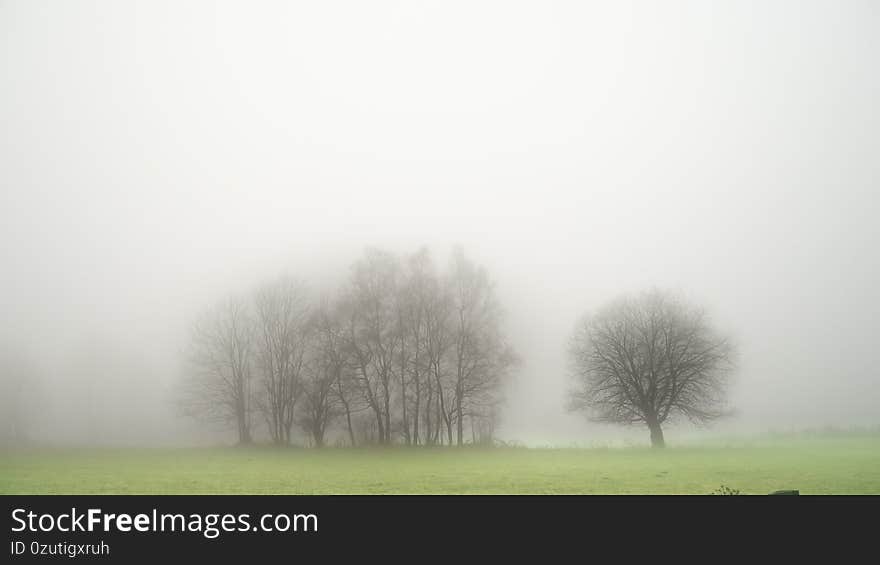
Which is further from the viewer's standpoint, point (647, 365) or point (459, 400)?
point (647, 365)

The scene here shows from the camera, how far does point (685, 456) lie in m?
29.1

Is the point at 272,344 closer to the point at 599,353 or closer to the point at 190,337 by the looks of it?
the point at 190,337

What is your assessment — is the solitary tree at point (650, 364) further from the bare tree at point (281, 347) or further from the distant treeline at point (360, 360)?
the bare tree at point (281, 347)

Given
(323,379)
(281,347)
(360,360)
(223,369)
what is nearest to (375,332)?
(360,360)

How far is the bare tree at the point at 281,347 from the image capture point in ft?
103

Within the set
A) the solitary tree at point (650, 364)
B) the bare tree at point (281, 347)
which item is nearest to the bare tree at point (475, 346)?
the solitary tree at point (650, 364)

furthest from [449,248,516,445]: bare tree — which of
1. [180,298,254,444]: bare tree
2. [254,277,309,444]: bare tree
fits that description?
[180,298,254,444]: bare tree

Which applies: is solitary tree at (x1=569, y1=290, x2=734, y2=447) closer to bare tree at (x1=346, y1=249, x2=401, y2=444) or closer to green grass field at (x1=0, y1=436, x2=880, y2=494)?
green grass field at (x1=0, y1=436, x2=880, y2=494)

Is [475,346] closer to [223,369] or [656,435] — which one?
[656,435]

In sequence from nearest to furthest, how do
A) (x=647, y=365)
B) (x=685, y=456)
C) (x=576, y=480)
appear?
(x=576, y=480) < (x=685, y=456) < (x=647, y=365)

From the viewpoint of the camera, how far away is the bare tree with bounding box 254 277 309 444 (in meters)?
31.5
